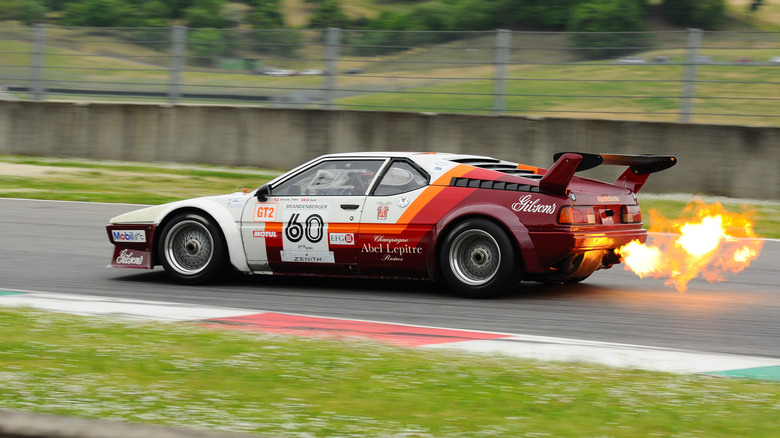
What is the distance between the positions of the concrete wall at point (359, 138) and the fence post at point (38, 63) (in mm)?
617

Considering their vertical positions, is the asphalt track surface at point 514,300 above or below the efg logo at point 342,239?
below

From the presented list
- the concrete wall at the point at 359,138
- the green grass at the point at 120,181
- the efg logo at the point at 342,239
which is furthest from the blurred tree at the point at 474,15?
the efg logo at the point at 342,239

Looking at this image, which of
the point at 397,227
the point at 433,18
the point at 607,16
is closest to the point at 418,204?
the point at 397,227

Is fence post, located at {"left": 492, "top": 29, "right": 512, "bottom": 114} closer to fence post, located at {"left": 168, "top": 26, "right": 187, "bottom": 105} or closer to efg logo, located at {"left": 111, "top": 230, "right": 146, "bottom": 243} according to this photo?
fence post, located at {"left": 168, "top": 26, "right": 187, "bottom": 105}

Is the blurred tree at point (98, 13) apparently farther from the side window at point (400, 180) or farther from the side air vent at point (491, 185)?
the side air vent at point (491, 185)

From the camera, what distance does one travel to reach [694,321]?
24.5ft

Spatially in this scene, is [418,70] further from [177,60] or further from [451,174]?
[451,174]

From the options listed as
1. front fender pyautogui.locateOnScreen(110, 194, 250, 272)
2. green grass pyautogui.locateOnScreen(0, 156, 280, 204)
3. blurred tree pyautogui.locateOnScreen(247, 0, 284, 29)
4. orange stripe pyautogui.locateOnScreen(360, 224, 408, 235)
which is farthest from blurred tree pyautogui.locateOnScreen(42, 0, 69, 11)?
orange stripe pyautogui.locateOnScreen(360, 224, 408, 235)

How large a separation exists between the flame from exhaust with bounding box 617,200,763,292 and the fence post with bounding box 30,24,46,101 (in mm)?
12926

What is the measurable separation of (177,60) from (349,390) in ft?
51.8

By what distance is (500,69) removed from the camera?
1723cm

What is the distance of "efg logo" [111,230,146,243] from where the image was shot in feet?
29.8

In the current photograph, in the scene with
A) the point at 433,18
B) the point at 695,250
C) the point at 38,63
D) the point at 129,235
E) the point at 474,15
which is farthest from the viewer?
the point at 474,15

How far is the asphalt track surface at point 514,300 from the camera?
7027 millimetres
